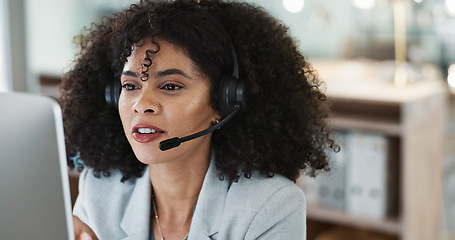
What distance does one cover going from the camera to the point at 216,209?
3.27 feet

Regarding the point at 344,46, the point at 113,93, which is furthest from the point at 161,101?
the point at 344,46

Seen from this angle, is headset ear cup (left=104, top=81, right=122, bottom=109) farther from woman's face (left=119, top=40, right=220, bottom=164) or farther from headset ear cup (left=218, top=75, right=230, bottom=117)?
headset ear cup (left=218, top=75, right=230, bottom=117)

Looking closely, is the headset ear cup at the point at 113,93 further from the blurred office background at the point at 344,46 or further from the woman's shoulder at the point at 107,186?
the blurred office background at the point at 344,46

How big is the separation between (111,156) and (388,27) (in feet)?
10.5

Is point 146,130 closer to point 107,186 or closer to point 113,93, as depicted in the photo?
point 113,93

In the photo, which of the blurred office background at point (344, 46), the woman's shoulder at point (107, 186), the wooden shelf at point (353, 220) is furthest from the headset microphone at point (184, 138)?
the wooden shelf at point (353, 220)

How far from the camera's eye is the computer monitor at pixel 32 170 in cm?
66

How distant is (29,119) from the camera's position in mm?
657

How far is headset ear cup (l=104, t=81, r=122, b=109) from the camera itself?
100 cm

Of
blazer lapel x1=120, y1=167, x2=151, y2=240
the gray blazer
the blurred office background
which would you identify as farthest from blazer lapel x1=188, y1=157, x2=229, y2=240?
the blurred office background

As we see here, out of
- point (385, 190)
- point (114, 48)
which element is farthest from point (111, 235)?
point (385, 190)

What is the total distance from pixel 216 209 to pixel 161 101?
0.75 ft

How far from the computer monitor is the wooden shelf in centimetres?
160

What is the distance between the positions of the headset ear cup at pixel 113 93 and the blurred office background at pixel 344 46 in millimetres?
418
